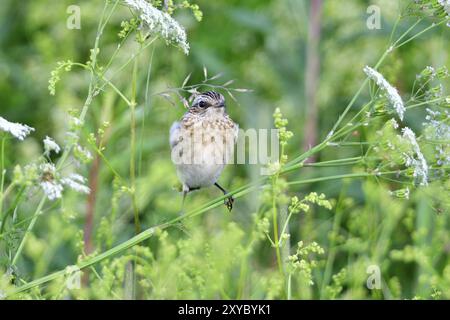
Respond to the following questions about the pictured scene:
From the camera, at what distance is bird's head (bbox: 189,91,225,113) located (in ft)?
11.5

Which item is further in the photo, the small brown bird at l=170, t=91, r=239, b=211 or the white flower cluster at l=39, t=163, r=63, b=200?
the small brown bird at l=170, t=91, r=239, b=211

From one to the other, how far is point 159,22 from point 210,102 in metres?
1.02

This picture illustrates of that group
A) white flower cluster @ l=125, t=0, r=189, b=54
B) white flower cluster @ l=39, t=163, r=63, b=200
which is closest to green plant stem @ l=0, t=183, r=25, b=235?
white flower cluster @ l=39, t=163, r=63, b=200

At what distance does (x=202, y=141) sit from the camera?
349 centimetres

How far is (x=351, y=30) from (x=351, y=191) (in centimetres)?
116

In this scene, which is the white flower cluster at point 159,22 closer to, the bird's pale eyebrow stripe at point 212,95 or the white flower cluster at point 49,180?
the white flower cluster at point 49,180

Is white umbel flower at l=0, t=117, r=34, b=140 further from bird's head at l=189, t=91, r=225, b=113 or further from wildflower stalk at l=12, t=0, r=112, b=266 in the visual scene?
bird's head at l=189, t=91, r=225, b=113

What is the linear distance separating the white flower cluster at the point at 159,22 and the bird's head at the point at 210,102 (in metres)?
0.91

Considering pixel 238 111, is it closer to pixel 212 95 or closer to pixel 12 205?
pixel 212 95

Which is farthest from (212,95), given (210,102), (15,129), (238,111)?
(238,111)

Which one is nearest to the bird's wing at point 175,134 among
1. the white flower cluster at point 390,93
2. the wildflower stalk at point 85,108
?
the wildflower stalk at point 85,108

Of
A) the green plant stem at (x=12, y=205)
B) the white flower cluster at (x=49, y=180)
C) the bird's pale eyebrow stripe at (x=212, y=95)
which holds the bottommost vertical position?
the green plant stem at (x=12, y=205)

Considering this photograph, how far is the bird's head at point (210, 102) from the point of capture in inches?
137

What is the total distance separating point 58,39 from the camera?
611cm
